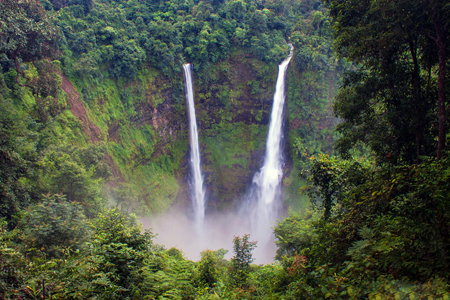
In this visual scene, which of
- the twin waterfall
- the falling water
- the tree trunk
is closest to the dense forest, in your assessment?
the tree trunk

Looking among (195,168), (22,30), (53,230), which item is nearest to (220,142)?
A: (195,168)

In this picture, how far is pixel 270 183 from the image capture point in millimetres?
26562

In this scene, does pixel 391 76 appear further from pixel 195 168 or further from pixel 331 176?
pixel 195 168

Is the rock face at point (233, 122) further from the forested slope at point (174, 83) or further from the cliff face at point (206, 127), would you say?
the forested slope at point (174, 83)

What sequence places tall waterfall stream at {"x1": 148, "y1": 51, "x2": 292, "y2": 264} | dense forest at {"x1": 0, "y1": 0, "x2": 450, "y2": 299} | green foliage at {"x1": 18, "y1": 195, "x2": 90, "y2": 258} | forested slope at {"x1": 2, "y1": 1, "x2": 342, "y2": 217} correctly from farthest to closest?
tall waterfall stream at {"x1": 148, "y1": 51, "x2": 292, "y2": 264} < forested slope at {"x1": 2, "y1": 1, "x2": 342, "y2": 217} < green foliage at {"x1": 18, "y1": 195, "x2": 90, "y2": 258} < dense forest at {"x1": 0, "y1": 0, "x2": 450, "y2": 299}

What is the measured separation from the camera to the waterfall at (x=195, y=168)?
25.9 meters

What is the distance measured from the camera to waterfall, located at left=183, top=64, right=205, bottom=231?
84.8ft

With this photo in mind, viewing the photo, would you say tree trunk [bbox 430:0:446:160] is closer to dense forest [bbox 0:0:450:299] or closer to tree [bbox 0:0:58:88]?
dense forest [bbox 0:0:450:299]

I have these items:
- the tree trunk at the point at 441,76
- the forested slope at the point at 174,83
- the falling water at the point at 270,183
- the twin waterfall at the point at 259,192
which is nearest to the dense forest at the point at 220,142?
the tree trunk at the point at 441,76

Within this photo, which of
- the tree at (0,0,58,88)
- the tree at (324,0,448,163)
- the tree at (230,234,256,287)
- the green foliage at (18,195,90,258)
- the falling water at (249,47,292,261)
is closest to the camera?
the tree at (324,0,448,163)

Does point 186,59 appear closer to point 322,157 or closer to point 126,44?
point 126,44

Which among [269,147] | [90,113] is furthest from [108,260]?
[269,147]

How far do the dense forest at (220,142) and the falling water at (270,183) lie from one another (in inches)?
44.2

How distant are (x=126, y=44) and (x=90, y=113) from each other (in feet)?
21.3
